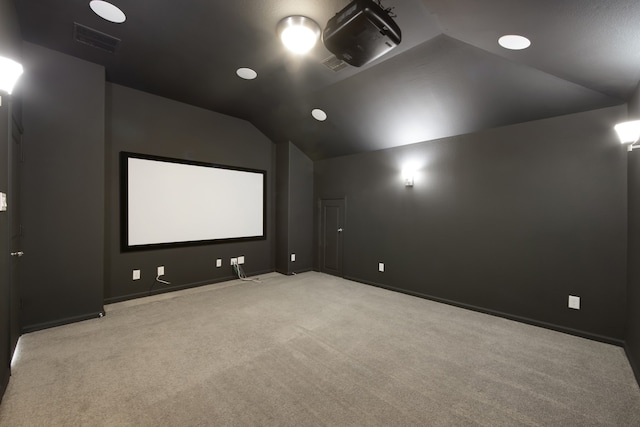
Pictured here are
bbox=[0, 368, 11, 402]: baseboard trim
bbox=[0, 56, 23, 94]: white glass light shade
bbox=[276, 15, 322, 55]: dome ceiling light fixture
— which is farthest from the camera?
bbox=[276, 15, 322, 55]: dome ceiling light fixture

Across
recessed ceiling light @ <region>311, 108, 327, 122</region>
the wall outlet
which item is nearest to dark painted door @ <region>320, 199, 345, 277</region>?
recessed ceiling light @ <region>311, 108, 327, 122</region>

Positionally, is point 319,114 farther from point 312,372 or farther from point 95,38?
point 312,372

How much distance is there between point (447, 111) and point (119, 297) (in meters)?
4.86

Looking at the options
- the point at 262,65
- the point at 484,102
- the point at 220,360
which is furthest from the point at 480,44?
the point at 220,360

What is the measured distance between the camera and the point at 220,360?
2.33 m

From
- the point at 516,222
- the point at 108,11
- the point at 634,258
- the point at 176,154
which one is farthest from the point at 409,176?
the point at 108,11

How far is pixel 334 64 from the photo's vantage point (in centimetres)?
305

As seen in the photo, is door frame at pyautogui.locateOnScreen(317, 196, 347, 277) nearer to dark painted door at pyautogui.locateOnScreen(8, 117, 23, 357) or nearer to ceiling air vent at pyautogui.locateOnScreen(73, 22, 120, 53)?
ceiling air vent at pyautogui.locateOnScreen(73, 22, 120, 53)

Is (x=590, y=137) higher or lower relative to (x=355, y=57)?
lower

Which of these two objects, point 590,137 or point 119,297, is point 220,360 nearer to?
point 119,297

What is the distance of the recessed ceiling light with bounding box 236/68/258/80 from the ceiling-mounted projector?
5.02 feet

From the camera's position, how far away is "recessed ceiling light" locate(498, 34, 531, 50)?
2.16 meters

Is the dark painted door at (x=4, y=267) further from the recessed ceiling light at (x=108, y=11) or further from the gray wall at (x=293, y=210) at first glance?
the gray wall at (x=293, y=210)

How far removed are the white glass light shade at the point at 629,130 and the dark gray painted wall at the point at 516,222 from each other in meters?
0.74
